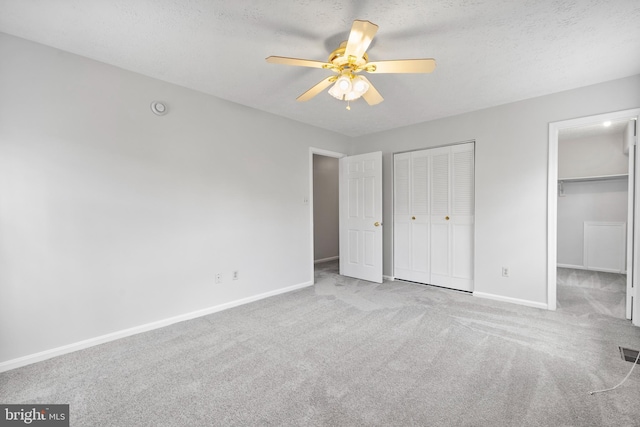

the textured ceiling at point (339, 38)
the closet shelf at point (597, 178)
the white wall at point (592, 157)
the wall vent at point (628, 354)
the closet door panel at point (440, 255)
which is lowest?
the wall vent at point (628, 354)

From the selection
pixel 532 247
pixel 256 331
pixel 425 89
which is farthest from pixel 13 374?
pixel 532 247

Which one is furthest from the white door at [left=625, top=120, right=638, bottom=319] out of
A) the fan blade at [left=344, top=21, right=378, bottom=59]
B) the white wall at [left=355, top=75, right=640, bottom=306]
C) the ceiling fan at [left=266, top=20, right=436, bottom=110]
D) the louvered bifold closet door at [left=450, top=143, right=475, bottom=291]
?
the fan blade at [left=344, top=21, right=378, bottom=59]

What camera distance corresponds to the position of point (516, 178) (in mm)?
3344

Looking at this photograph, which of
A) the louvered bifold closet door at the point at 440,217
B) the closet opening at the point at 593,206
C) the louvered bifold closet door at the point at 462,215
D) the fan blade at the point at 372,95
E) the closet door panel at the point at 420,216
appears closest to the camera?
the fan blade at the point at 372,95

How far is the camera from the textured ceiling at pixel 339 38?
5.77 ft

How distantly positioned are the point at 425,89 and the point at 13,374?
4333 mm

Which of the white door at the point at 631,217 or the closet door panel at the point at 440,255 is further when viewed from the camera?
the closet door panel at the point at 440,255

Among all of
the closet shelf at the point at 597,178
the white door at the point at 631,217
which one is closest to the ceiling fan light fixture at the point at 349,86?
the white door at the point at 631,217

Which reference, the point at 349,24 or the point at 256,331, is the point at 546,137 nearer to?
the point at 349,24

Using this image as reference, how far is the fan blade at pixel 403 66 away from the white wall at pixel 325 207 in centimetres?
408

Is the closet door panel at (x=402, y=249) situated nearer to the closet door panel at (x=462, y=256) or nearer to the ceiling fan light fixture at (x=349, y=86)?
the closet door panel at (x=462, y=256)

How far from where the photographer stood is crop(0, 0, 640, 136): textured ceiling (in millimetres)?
1760

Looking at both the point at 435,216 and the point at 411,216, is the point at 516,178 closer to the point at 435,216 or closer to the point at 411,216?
A: the point at 435,216

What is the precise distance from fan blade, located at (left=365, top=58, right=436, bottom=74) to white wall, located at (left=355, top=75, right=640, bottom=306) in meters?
2.11
